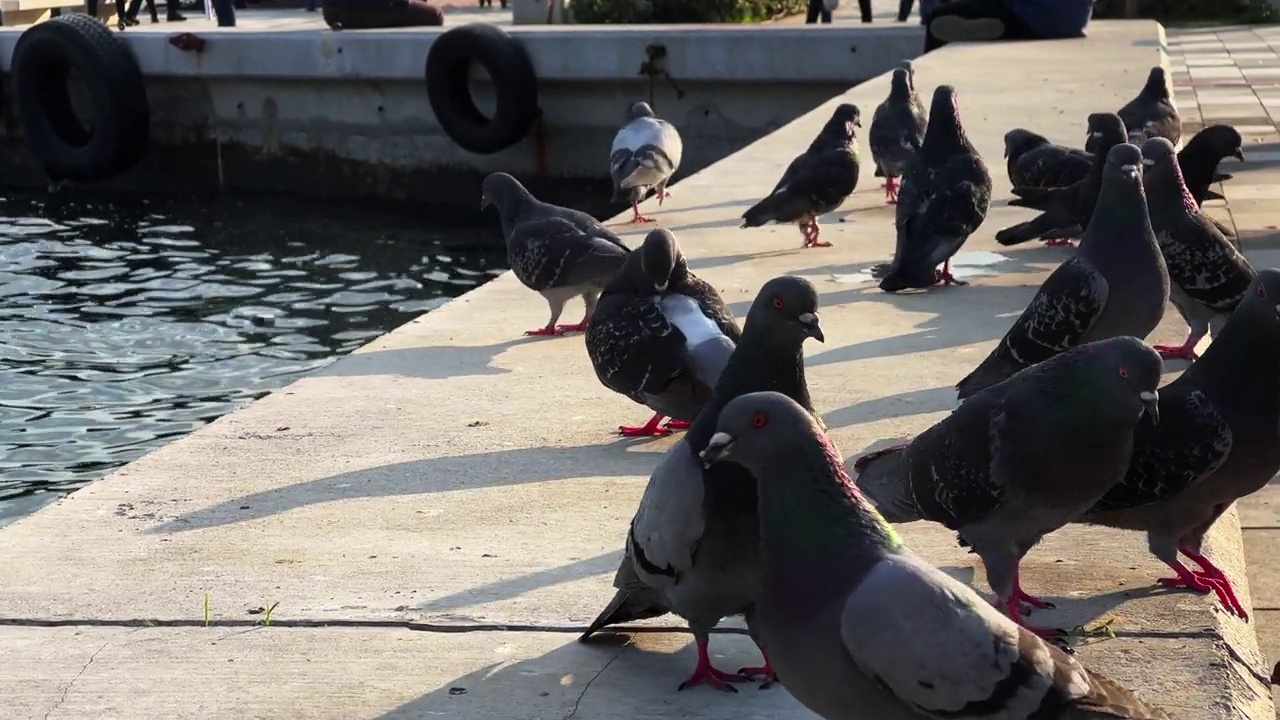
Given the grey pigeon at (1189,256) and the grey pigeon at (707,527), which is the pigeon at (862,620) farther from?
the grey pigeon at (1189,256)

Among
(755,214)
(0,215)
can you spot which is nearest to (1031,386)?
(755,214)

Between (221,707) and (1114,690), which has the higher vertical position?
(1114,690)

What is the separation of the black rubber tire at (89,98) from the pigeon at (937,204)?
50.7ft

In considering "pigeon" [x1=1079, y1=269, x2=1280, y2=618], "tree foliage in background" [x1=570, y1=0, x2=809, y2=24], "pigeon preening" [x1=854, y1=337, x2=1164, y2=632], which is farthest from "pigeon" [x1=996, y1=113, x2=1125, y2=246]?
"tree foliage in background" [x1=570, y1=0, x2=809, y2=24]

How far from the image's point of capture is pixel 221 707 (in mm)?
3967

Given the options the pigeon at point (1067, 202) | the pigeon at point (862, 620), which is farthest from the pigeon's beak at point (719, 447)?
the pigeon at point (1067, 202)

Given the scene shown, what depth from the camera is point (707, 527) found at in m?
3.81

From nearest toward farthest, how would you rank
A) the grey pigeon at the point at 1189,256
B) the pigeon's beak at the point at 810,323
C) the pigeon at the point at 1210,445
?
the pigeon's beak at the point at 810,323, the pigeon at the point at 1210,445, the grey pigeon at the point at 1189,256

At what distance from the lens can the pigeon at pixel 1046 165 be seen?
9664mm

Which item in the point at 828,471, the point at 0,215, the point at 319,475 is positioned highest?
the point at 828,471

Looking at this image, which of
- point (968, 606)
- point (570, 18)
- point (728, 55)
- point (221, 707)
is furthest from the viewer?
point (570, 18)

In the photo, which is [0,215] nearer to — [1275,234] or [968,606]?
[1275,234]

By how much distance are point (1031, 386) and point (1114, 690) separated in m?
1.11

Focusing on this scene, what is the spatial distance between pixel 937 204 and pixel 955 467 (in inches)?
177
